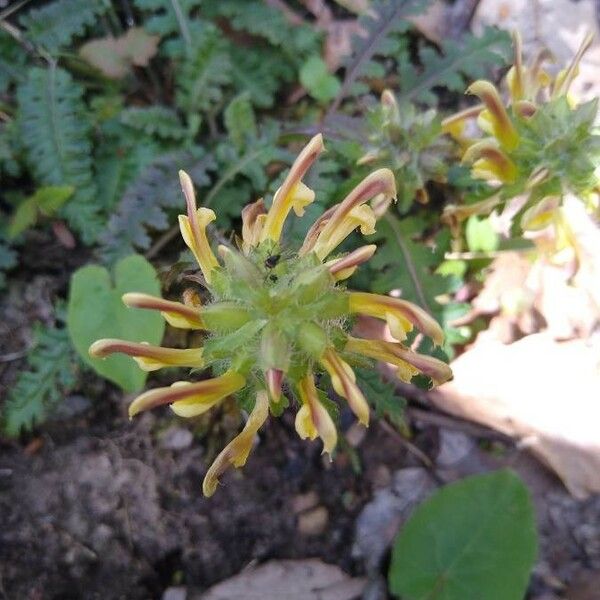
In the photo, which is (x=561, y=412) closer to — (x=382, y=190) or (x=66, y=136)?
(x=382, y=190)

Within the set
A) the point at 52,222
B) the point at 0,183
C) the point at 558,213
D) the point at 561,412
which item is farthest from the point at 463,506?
the point at 0,183

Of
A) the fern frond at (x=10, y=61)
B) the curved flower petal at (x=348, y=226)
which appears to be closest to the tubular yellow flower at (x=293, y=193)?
the curved flower petal at (x=348, y=226)

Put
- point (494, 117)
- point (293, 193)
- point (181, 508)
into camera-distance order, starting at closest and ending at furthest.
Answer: point (293, 193), point (494, 117), point (181, 508)

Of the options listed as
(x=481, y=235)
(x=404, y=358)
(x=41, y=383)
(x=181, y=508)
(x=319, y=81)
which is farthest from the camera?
(x=319, y=81)

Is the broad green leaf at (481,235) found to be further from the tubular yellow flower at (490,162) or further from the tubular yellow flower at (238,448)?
the tubular yellow flower at (238,448)

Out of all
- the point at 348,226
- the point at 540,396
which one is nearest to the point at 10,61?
the point at 348,226

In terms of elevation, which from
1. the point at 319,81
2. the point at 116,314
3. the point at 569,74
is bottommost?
the point at 116,314

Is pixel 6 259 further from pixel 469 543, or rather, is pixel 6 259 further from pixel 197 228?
pixel 469 543

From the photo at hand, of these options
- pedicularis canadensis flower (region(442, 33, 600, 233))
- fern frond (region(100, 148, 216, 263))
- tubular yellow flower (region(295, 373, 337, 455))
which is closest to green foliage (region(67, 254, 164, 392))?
fern frond (region(100, 148, 216, 263))
